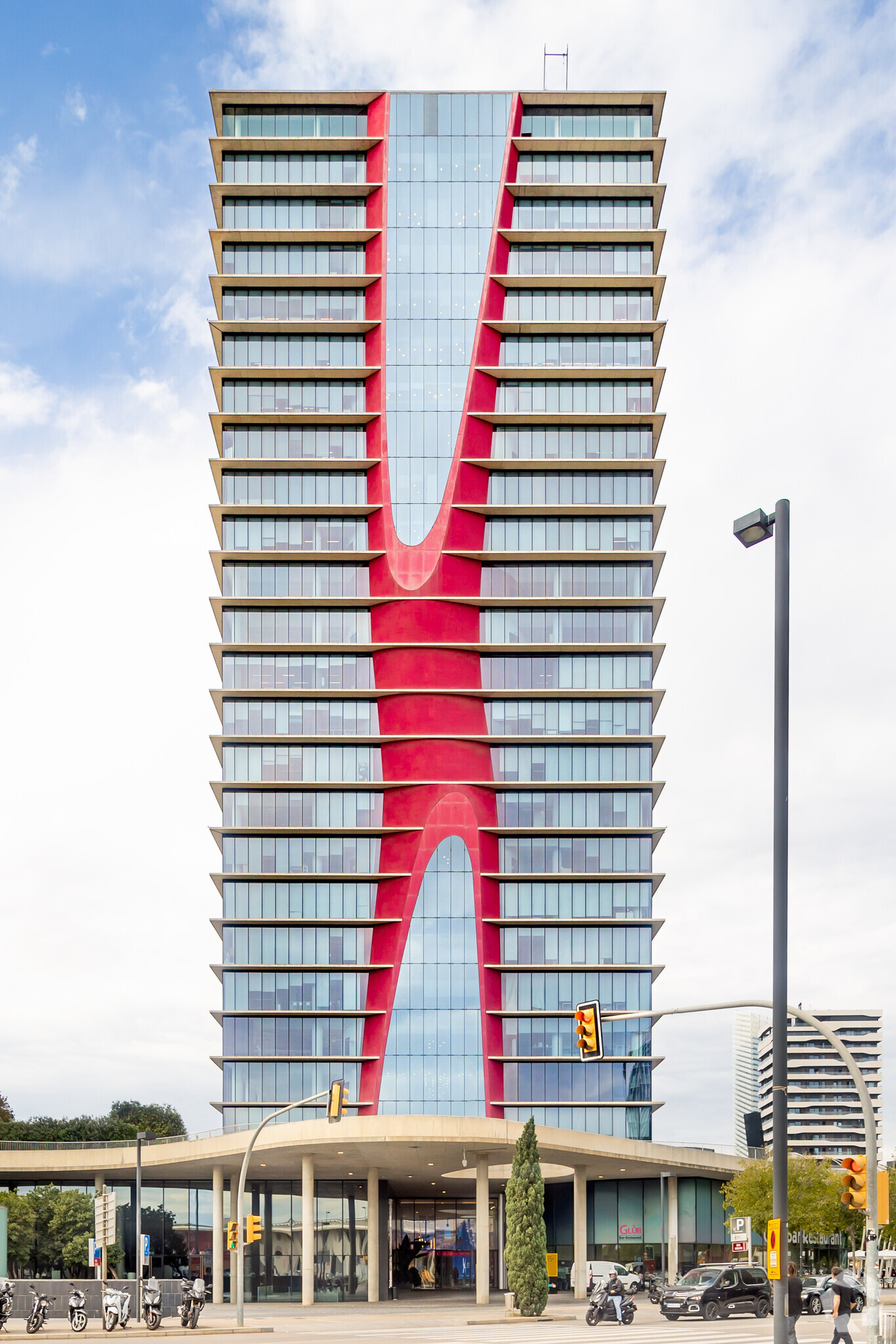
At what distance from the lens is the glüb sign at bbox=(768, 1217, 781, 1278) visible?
16.6 m

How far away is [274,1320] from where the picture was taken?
54031 mm

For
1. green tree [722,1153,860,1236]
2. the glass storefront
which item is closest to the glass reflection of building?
the glass storefront

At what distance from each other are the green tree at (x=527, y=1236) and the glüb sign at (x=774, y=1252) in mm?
36854

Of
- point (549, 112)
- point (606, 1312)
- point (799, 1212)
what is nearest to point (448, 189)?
point (549, 112)

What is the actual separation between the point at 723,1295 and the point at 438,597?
178 feet

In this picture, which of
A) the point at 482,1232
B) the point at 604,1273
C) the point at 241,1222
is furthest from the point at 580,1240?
the point at 241,1222

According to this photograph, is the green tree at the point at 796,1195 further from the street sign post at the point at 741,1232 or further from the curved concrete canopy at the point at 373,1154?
the street sign post at the point at 741,1232

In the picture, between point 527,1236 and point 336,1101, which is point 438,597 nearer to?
point 527,1236

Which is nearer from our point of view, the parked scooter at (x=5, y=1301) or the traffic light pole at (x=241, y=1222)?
the parked scooter at (x=5, y=1301)

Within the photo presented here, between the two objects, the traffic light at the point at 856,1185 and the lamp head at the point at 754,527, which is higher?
the lamp head at the point at 754,527

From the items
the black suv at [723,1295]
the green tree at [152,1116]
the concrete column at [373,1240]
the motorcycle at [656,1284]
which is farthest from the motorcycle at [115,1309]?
the green tree at [152,1116]

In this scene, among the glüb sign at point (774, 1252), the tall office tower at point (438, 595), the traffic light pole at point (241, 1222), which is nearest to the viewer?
the glüb sign at point (774, 1252)

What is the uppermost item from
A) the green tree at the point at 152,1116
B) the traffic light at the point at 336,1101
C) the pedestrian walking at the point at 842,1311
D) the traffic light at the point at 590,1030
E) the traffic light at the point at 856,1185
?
the traffic light at the point at 590,1030

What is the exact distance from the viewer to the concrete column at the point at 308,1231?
70500 millimetres
